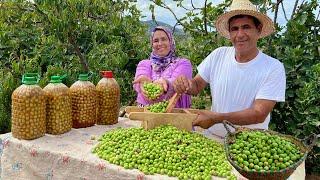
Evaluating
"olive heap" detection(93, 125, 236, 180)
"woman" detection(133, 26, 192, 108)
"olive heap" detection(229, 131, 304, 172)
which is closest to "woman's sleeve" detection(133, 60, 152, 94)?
"woman" detection(133, 26, 192, 108)

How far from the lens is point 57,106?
8.81 feet

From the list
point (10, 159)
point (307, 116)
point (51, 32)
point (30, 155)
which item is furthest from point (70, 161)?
point (307, 116)

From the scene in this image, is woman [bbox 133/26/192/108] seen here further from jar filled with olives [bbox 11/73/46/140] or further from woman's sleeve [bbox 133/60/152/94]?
jar filled with olives [bbox 11/73/46/140]

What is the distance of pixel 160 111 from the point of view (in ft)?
8.95

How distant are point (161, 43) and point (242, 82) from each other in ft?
3.06

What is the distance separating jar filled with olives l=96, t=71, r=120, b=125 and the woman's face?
693 mm

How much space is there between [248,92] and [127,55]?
227 cm

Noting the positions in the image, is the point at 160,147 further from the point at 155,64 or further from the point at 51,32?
the point at 51,32

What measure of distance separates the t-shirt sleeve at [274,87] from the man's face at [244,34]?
0.83ft

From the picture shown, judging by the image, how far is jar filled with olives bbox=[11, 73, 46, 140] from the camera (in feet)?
8.33

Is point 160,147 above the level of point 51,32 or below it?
below

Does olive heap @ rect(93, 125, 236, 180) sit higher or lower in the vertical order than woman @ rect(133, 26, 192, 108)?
lower

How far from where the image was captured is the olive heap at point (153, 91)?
309 cm

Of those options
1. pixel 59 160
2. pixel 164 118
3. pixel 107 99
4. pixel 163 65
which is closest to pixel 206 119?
pixel 164 118
